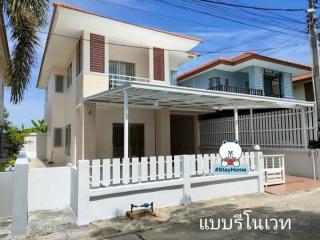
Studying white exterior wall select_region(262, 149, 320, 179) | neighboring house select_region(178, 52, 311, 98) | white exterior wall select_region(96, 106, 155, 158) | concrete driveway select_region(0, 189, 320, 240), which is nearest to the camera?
concrete driveway select_region(0, 189, 320, 240)

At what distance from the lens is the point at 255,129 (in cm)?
1491

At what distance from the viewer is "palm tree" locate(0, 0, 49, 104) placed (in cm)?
689

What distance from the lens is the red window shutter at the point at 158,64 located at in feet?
50.4

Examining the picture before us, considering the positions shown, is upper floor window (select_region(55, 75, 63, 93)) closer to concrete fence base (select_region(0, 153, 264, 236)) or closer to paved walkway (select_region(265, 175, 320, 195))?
concrete fence base (select_region(0, 153, 264, 236))

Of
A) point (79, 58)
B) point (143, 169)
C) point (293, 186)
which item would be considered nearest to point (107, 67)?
point (79, 58)

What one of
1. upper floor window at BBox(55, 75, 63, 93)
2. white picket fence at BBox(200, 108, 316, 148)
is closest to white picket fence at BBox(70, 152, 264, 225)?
white picket fence at BBox(200, 108, 316, 148)

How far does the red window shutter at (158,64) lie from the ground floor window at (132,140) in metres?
2.70

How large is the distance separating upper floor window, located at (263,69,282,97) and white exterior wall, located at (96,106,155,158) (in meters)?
12.3

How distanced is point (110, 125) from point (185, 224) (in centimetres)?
851

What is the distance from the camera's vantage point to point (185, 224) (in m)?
6.90

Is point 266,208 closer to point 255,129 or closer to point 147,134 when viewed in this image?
point 255,129

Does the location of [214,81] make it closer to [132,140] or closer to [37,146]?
[132,140]

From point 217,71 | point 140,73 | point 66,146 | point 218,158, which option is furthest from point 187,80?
point 218,158

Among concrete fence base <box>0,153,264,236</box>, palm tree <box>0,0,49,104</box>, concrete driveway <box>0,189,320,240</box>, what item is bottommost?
concrete driveway <box>0,189,320,240</box>
